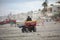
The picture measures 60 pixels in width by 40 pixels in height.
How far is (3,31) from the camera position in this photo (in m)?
1.57

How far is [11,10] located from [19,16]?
149 mm

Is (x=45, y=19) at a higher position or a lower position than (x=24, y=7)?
lower

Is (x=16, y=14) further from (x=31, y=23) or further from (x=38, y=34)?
(x=38, y=34)

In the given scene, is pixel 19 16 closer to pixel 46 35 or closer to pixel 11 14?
pixel 11 14

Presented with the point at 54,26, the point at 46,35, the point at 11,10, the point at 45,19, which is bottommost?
the point at 46,35

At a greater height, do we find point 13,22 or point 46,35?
point 13,22

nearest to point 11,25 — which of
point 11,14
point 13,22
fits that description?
point 13,22

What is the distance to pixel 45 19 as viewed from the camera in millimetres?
1571

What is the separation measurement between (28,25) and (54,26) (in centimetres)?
38

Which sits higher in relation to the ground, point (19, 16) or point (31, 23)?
point (19, 16)

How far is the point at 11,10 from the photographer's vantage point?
62.2 inches

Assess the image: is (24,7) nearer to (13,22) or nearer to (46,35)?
(13,22)

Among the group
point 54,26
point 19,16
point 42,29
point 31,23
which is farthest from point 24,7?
point 54,26

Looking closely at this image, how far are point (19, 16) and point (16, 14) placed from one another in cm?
5
